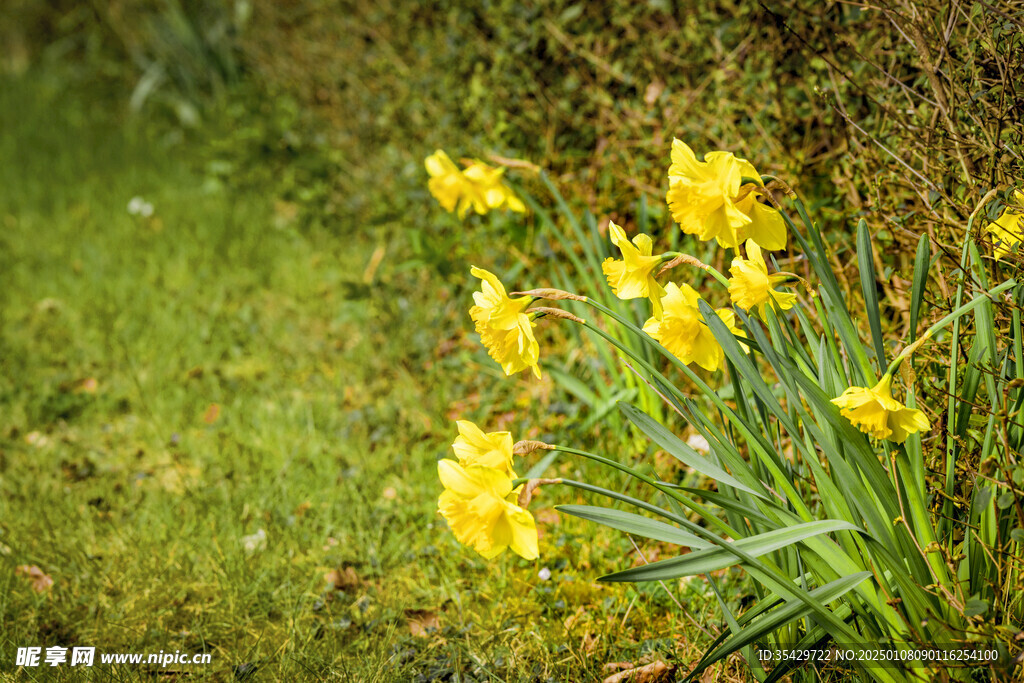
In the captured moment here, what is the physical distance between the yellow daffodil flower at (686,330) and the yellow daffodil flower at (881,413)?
0.27m

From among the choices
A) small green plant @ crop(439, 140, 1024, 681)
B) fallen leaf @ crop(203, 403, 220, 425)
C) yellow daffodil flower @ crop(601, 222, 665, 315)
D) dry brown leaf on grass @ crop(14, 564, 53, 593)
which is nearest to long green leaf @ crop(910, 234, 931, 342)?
small green plant @ crop(439, 140, 1024, 681)

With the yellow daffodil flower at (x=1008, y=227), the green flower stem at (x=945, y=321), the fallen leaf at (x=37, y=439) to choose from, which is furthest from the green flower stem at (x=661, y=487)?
the fallen leaf at (x=37, y=439)

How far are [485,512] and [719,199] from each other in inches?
26.6

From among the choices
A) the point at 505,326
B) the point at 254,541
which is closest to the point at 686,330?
the point at 505,326

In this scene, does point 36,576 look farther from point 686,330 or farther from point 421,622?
point 686,330

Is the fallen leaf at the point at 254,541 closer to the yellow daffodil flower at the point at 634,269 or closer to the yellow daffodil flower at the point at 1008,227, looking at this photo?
the yellow daffodil flower at the point at 634,269

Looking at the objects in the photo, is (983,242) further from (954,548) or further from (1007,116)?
(954,548)

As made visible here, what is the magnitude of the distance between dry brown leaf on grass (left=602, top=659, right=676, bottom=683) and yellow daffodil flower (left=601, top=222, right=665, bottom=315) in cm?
79

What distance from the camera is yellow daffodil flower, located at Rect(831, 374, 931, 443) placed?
1219 mm

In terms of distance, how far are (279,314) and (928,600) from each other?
305 cm

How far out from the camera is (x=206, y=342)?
3455 millimetres

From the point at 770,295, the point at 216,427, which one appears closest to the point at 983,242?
the point at 770,295

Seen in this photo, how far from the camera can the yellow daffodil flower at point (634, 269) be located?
140cm

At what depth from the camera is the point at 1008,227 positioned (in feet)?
4.83
